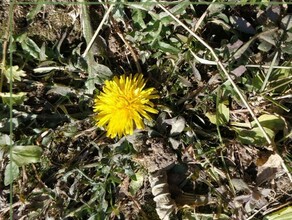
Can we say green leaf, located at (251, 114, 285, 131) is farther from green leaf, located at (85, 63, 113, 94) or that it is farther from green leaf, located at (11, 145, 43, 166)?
green leaf, located at (11, 145, 43, 166)

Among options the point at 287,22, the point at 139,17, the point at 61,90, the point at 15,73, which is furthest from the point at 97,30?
the point at 287,22

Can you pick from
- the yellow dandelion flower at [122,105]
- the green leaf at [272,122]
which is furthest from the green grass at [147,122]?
the yellow dandelion flower at [122,105]

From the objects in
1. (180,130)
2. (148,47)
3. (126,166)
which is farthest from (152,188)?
(148,47)

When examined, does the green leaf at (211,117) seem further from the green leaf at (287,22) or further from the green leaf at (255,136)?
the green leaf at (287,22)

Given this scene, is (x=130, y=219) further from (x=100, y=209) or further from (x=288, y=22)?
(x=288, y=22)

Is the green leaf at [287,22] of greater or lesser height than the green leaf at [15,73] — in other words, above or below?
below

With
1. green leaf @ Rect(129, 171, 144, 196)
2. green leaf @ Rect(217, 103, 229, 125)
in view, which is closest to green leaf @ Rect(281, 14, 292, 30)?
green leaf @ Rect(217, 103, 229, 125)
